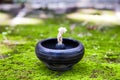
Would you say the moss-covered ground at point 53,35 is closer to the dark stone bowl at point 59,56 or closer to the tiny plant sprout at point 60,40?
the dark stone bowl at point 59,56

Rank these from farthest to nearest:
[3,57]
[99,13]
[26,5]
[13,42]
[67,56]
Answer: [26,5] < [99,13] < [13,42] < [3,57] < [67,56]

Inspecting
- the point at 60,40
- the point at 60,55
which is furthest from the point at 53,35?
the point at 60,55

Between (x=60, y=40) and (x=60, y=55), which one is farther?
(x=60, y=40)

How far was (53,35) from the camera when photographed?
18.8 ft

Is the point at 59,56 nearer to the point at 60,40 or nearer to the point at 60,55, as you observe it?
the point at 60,55

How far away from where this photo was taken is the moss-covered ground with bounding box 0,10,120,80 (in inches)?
152

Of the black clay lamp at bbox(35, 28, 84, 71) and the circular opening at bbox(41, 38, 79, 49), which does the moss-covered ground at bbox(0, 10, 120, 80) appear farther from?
the circular opening at bbox(41, 38, 79, 49)

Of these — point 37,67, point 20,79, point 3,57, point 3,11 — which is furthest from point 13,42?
point 3,11

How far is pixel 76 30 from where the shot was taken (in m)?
6.11

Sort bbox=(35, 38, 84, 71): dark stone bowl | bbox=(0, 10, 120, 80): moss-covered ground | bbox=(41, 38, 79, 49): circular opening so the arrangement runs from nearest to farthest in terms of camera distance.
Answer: bbox=(35, 38, 84, 71): dark stone bowl → bbox=(0, 10, 120, 80): moss-covered ground → bbox=(41, 38, 79, 49): circular opening

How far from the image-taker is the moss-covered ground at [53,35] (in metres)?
3.85

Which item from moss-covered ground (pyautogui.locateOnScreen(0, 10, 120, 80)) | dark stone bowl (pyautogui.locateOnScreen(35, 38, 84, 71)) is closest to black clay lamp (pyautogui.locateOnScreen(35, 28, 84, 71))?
dark stone bowl (pyautogui.locateOnScreen(35, 38, 84, 71))

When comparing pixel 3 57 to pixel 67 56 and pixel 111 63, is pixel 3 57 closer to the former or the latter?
pixel 67 56

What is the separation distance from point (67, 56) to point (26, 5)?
15.3 ft
